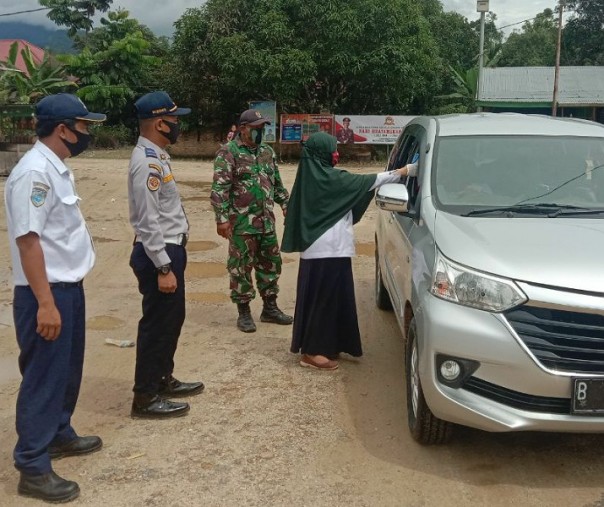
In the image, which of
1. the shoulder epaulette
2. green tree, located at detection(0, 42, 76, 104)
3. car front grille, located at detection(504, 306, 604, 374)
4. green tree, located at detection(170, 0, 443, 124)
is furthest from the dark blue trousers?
green tree, located at detection(0, 42, 76, 104)

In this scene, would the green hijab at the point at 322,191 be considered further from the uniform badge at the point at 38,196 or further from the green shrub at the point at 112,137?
the green shrub at the point at 112,137

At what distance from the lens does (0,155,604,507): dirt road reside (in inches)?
129

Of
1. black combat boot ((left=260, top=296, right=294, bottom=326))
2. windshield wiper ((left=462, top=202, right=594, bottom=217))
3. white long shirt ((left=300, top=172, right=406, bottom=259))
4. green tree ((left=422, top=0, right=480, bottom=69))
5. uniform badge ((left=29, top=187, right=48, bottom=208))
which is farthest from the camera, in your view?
green tree ((left=422, top=0, right=480, bottom=69))

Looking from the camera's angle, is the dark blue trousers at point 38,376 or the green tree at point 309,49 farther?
the green tree at point 309,49

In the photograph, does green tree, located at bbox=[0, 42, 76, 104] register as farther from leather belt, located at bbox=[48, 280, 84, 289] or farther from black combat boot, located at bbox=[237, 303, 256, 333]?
leather belt, located at bbox=[48, 280, 84, 289]

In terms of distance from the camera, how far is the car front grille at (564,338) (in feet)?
10.0

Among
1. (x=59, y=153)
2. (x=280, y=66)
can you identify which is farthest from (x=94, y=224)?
(x=280, y=66)

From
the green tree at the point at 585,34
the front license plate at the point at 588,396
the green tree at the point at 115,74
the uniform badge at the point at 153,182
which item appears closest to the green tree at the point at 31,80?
the green tree at the point at 115,74

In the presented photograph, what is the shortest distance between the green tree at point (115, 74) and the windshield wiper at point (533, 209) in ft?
86.3

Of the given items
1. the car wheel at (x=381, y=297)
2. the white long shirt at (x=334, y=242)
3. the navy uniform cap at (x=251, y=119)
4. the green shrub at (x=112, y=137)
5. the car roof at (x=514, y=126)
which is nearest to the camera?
the car roof at (x=514, y=126)

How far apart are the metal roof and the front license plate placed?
2654cm

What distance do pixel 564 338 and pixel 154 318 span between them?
222 centimetres

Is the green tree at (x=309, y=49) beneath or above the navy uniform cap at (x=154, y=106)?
above

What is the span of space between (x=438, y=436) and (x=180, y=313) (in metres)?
1.62
